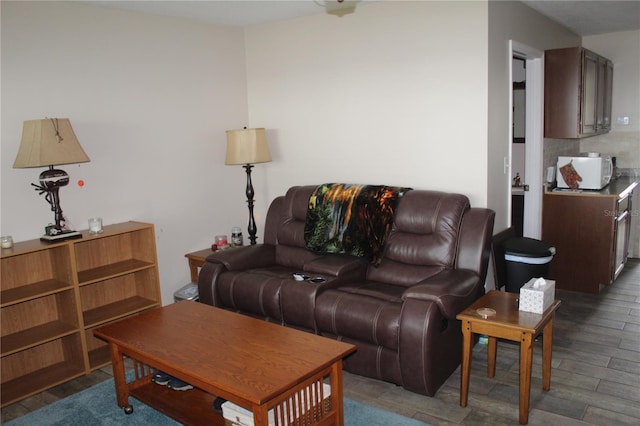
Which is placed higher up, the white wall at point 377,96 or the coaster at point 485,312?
the white wall at point 377,96

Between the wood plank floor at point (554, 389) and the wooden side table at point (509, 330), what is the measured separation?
0.33ft

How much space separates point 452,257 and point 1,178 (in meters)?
2.83

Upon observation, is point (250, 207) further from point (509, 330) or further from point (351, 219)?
point (509, 330)

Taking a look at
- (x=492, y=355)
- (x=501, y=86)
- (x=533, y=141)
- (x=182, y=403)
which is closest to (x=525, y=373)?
(x=492, y=355)

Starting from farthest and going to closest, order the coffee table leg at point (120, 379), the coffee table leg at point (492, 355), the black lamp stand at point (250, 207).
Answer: the black lamp stand at point (250, 207) < the coffee table leg at point (492, 355) < the coffee table leg at point (120, 379)

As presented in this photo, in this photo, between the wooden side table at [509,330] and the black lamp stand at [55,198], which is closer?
the wooden side table at [509,330]

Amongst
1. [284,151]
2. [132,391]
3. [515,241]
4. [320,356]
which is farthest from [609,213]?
[132,391]

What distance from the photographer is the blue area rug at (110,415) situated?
Result: 270 cm

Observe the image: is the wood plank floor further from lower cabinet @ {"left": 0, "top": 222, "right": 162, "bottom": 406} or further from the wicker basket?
the wicker basket

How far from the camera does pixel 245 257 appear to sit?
3.87m

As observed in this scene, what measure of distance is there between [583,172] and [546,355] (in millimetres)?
2245

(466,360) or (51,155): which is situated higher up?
(51,155)

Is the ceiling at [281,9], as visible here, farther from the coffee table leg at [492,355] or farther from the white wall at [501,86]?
the coffee table leg at [492,355]

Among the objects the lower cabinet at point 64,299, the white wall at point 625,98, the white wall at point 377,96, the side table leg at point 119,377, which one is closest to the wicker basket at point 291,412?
the side table leg at point 119,377
